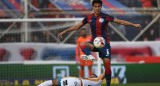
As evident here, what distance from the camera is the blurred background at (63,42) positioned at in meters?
14.8

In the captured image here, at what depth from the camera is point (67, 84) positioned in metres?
8.45

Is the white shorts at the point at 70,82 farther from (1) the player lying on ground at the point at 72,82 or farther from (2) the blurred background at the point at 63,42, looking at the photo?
(2) the blurred background at the point at 63,42

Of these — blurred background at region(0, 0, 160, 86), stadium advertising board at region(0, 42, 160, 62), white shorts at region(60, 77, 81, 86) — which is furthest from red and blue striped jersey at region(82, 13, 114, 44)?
stadium advertising board at region(0, 42, 160, 62)

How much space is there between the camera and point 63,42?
15477 millimetres

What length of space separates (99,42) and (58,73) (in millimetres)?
5803

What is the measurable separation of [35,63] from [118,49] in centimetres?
341

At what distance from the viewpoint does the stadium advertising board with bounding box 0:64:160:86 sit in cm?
1451

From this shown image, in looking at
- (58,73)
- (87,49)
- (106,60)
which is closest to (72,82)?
(87,49)

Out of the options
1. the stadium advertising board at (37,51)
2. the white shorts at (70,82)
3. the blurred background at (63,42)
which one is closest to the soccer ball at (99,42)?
the white shorts at (70,82)

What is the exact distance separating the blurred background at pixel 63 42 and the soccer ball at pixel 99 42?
4.90 m

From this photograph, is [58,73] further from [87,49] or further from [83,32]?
[87,49]

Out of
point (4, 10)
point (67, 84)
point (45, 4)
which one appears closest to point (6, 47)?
point (4, 10)

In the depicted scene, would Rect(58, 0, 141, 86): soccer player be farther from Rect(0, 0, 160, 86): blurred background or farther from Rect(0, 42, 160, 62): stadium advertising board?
Rect(0, 42, 160, 62): stadium advertising board

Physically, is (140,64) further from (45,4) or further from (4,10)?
(4,10)
